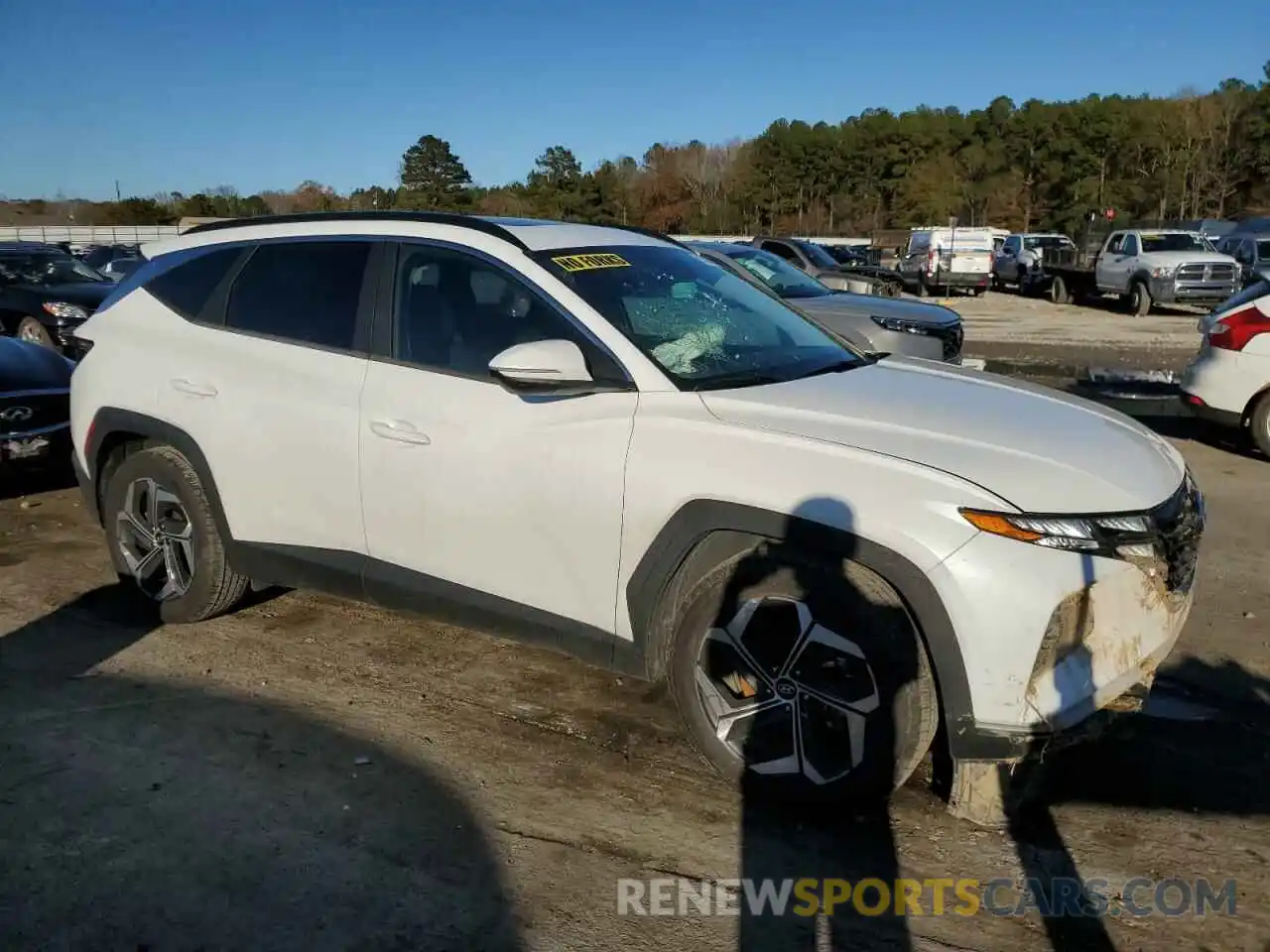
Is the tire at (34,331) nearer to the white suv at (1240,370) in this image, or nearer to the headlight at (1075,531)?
the white suv at (1240,370)

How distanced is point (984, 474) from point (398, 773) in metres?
2.15

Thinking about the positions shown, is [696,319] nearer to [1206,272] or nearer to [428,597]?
[428,597]

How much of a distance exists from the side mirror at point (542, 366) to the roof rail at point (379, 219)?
627 millimetres

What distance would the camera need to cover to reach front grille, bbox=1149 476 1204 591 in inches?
122

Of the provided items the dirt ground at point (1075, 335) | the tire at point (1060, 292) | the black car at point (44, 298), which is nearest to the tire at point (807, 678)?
the dirt ground at point (1075, 335)

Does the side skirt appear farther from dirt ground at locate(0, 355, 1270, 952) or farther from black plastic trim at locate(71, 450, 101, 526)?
black plastic trim at locate(71, 450, 101, 526)

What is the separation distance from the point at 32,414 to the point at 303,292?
3.74 metres

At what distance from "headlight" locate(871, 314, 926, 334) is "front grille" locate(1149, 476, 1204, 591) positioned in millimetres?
6607

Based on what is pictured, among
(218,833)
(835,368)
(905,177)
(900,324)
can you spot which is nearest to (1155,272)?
(900,324)

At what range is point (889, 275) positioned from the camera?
81.6 feet

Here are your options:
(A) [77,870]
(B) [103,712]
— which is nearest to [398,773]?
(A) [77,870]

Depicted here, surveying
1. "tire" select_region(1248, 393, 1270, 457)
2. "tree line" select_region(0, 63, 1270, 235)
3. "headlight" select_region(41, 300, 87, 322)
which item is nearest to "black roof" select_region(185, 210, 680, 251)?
"tire" select_region(1248, 393, 1270, 457)

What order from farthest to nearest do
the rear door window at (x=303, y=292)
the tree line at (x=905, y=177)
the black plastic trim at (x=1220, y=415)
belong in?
1. the tree line at (x=905, y=177)
2. the black plastic trim at (x=1220, y=415)
3. the rear door window at (x=303, y=292)

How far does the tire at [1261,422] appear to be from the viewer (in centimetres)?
813
